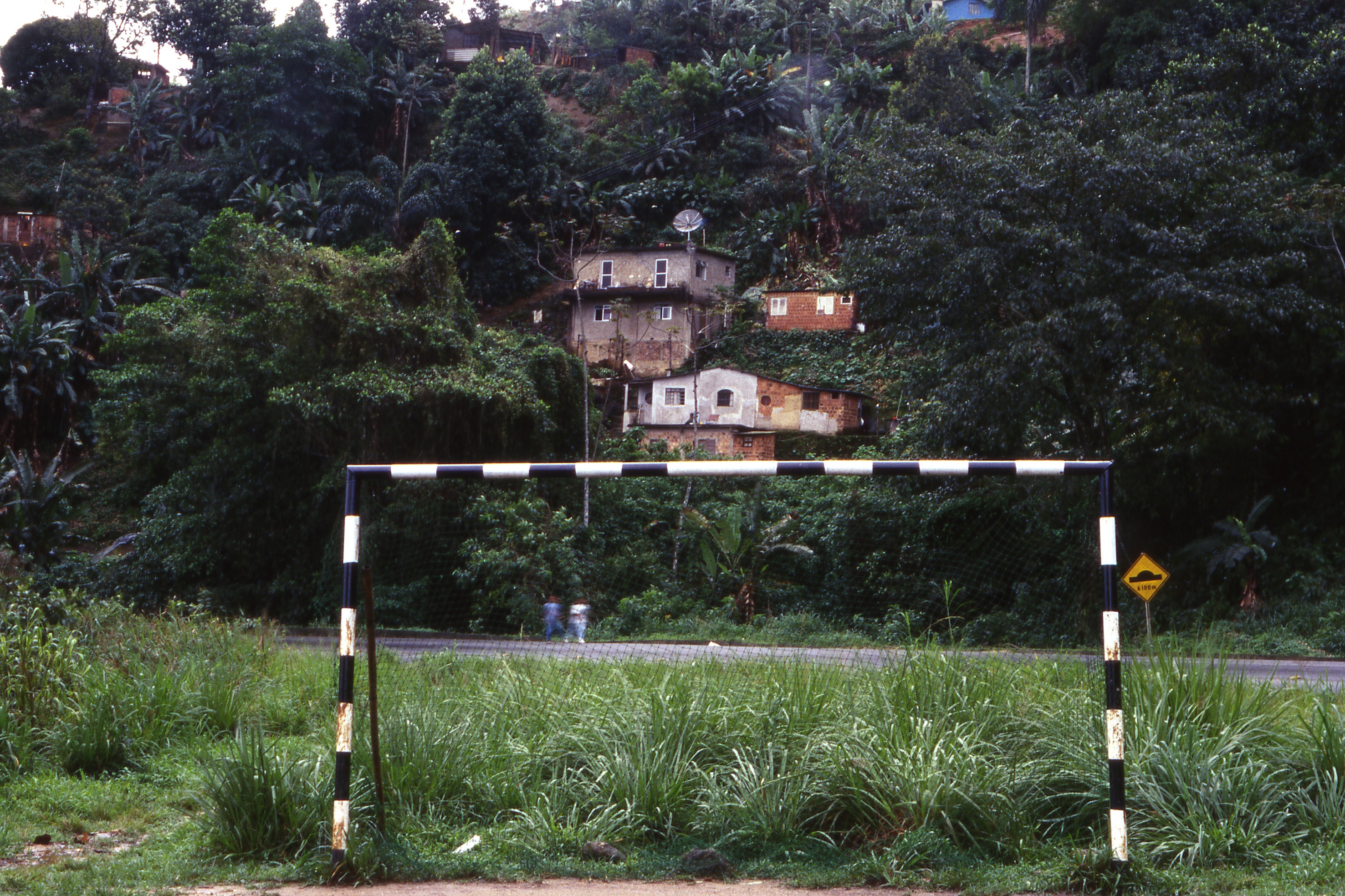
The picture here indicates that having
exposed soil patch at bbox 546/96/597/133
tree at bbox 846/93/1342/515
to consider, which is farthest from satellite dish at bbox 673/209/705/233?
tree at bbox 846/93/1342/515

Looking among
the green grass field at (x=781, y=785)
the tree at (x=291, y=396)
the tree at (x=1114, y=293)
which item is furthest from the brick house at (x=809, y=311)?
the green grass field at (x=781, y=785)

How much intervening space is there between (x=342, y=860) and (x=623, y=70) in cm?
7210

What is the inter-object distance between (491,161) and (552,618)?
50.1 meters

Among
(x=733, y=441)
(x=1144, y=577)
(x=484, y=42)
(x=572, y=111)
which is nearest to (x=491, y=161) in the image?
(x=572, y=111)

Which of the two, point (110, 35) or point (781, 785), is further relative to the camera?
point (110, 35)

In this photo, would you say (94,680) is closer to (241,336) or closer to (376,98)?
(241,336)

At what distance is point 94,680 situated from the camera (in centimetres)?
842

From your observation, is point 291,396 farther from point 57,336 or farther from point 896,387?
point 57,336

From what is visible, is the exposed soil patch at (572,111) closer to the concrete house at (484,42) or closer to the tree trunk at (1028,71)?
the concrete house at (484,42)

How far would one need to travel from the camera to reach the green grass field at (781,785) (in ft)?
18.2

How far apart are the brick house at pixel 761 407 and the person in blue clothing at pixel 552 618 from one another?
32559mm

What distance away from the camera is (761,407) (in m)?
41.1

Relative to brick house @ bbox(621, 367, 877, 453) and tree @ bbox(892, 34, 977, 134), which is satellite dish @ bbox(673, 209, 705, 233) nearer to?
tree @ bbox(892, 34, 977, 134)

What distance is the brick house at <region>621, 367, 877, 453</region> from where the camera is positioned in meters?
40.8
